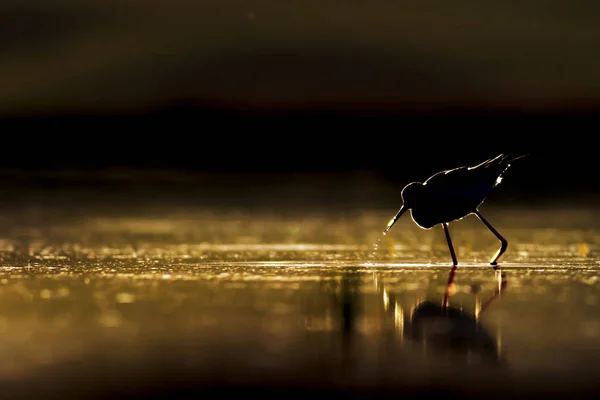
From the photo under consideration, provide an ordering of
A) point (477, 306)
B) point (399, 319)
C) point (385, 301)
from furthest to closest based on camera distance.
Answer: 1. point (385, 301)
2. point (477, 306)
3. point (399, 319)

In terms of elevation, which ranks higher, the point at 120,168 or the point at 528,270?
the point at 120,168

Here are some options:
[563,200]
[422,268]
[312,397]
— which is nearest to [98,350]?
[312,397]

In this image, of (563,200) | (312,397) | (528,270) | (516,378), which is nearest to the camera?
(312,397)

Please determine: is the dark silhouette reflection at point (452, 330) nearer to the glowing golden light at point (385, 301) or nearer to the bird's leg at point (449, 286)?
the bird's leg at point (449, 286)

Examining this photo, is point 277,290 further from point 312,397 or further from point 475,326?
point 312,397

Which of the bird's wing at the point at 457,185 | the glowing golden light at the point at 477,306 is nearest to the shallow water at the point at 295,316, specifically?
the glowing golden light at the point at 477,306

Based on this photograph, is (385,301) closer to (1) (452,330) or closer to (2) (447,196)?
(1) (452,330)

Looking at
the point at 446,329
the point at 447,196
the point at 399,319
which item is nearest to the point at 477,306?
the point at 399,319
